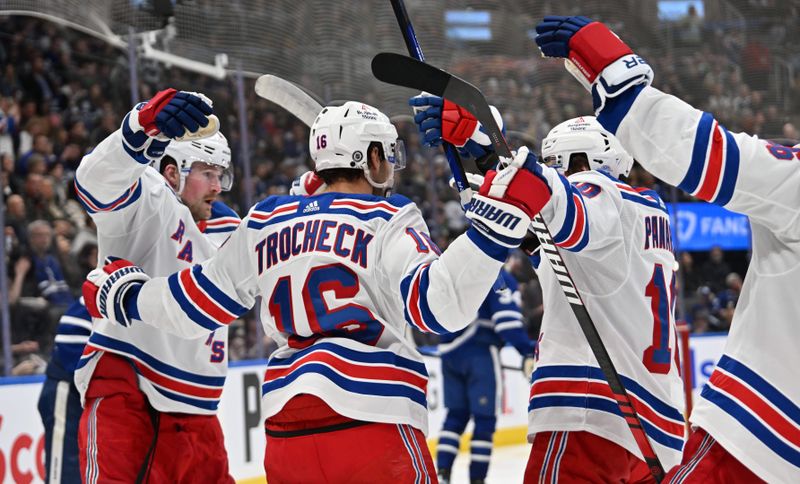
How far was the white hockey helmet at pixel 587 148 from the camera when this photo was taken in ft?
8.41

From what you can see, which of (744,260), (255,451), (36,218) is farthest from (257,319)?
(744,260)

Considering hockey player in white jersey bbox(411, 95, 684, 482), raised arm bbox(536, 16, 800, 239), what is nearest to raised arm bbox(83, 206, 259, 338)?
hockey player in white jersey bbox(411, 95, 684, 482)

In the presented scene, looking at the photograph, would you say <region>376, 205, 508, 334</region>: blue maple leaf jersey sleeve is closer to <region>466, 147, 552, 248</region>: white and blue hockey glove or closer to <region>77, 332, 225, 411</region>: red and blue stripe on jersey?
<region>466, 147, 552, 248</region>: white and blue hockey glove

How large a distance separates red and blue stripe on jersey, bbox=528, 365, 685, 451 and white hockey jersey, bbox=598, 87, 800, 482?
662 mm

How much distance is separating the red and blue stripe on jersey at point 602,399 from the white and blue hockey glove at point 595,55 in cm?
86

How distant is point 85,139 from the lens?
5.41 m

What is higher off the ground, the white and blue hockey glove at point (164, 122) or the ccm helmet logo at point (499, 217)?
the white and blue hockey glove at point (164, 122)

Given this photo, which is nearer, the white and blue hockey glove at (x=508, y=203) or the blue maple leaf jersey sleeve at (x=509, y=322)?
the white and blue hockey glove at (x=508, y=203)

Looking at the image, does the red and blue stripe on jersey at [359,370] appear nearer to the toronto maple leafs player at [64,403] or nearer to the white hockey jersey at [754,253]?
the white hockey jersey at [754,253]

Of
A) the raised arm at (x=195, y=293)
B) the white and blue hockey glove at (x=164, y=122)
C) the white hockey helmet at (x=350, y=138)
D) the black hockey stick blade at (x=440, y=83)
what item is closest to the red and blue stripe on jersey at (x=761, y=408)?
the black hockey stick blade at (x=440, y=83)

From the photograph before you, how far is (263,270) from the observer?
2.10 metres

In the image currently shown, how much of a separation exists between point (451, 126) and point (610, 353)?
0.67 m

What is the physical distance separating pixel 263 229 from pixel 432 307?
1.48 feet

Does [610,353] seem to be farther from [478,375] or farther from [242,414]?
[242,414]
